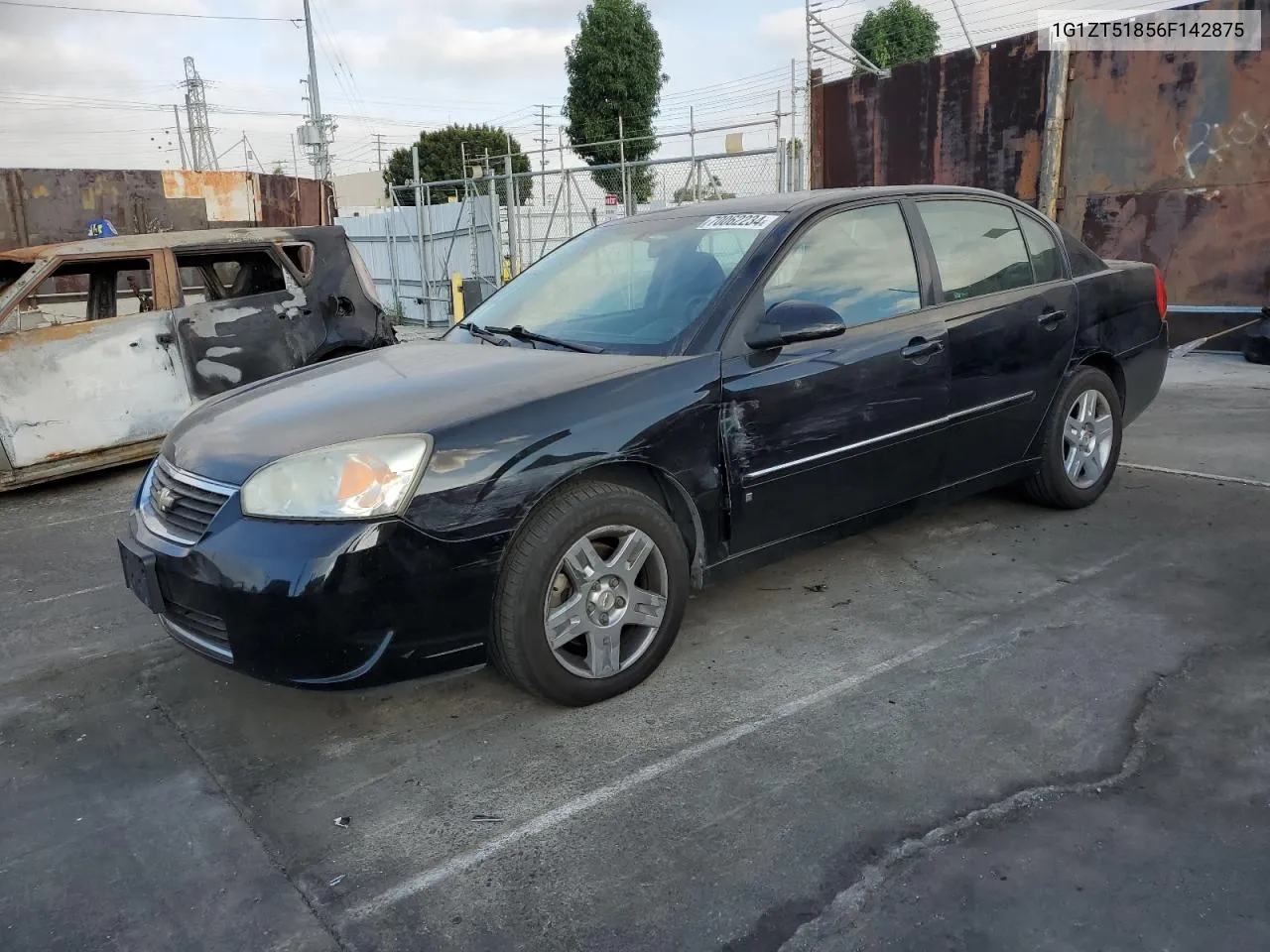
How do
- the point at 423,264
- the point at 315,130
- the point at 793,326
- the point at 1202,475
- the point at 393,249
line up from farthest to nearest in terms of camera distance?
the point at 315,130
the point at 393,249
the point at 423,264
the point at 1202,475
the point at 793,326

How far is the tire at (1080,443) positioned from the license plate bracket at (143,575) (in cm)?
376

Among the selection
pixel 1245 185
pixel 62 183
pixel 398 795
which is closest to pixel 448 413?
pixel 398 795

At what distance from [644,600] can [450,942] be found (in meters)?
1.29

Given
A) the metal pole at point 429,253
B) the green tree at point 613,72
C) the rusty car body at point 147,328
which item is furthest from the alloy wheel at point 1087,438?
the green tree at point 613,72

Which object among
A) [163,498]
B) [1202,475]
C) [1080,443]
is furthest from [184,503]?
[1202,475]

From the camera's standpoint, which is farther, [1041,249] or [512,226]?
[512,226]

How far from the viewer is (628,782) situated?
2762mm

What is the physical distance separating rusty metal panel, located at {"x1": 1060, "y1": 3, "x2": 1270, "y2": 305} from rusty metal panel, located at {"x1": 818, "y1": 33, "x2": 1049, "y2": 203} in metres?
0.45

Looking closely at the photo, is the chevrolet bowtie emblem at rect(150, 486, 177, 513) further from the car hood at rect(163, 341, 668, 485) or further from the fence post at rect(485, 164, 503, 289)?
the fence post at rect(485, 164, 503, 289)

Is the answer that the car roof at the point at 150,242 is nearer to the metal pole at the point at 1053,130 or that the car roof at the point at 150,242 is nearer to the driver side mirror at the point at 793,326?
the driver side mirror at the point at 793,326

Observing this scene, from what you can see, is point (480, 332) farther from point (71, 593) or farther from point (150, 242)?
point (150, 242)

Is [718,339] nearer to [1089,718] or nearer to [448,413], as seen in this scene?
[448,413]

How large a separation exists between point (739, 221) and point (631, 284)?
1.60 feet

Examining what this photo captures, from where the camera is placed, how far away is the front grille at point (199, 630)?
2891 mm
